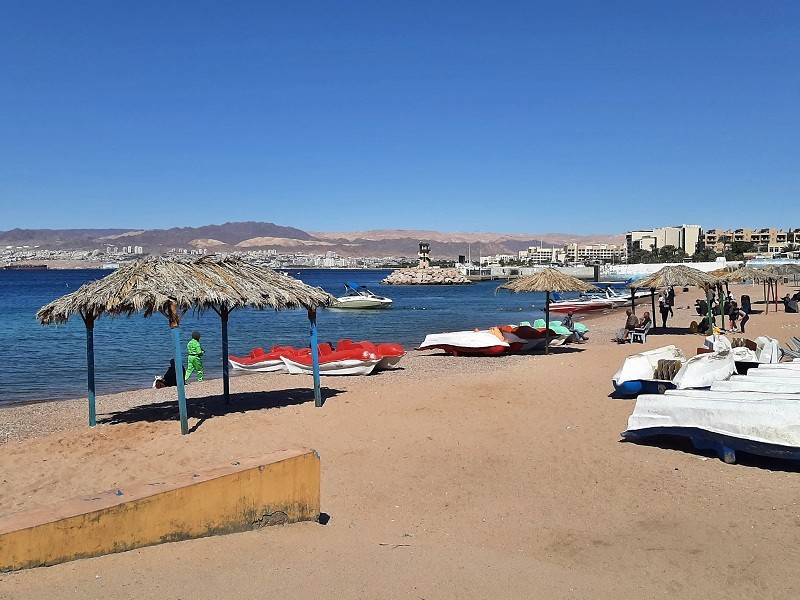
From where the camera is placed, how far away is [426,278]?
387ft

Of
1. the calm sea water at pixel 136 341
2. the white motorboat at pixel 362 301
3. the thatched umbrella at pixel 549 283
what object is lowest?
the calm sea water at pixel 136 341

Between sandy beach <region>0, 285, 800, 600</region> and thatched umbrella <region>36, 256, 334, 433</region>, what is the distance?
58.7 inches

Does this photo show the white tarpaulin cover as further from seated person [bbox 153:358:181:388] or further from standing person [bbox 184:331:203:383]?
seated person [bbox 153:358:181:388]

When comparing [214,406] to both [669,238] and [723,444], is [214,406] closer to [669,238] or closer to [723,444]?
[723,444]

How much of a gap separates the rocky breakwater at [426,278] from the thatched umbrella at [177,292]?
352ft

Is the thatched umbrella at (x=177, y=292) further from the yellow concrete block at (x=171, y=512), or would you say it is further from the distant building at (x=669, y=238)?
the distant building at (x=669, y=238)

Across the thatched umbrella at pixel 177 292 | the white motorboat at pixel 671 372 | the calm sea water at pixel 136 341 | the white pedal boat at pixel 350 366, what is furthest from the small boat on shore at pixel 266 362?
the white motorboat at pixel 671 372

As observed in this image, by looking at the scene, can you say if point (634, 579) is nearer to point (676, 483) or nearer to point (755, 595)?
point (755, 595)

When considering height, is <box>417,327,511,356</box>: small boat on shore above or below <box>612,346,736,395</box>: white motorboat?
below

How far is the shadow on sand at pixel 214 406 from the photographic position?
34.6ft

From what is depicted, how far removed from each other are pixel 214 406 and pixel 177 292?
3.02 metres

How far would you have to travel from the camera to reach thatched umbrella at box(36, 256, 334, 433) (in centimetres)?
909

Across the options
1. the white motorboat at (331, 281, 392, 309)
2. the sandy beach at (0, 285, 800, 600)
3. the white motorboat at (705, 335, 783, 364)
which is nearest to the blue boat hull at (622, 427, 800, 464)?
the sandy beach at (0, 285, 800, 600)

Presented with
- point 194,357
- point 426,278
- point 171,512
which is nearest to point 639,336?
point 194,357
